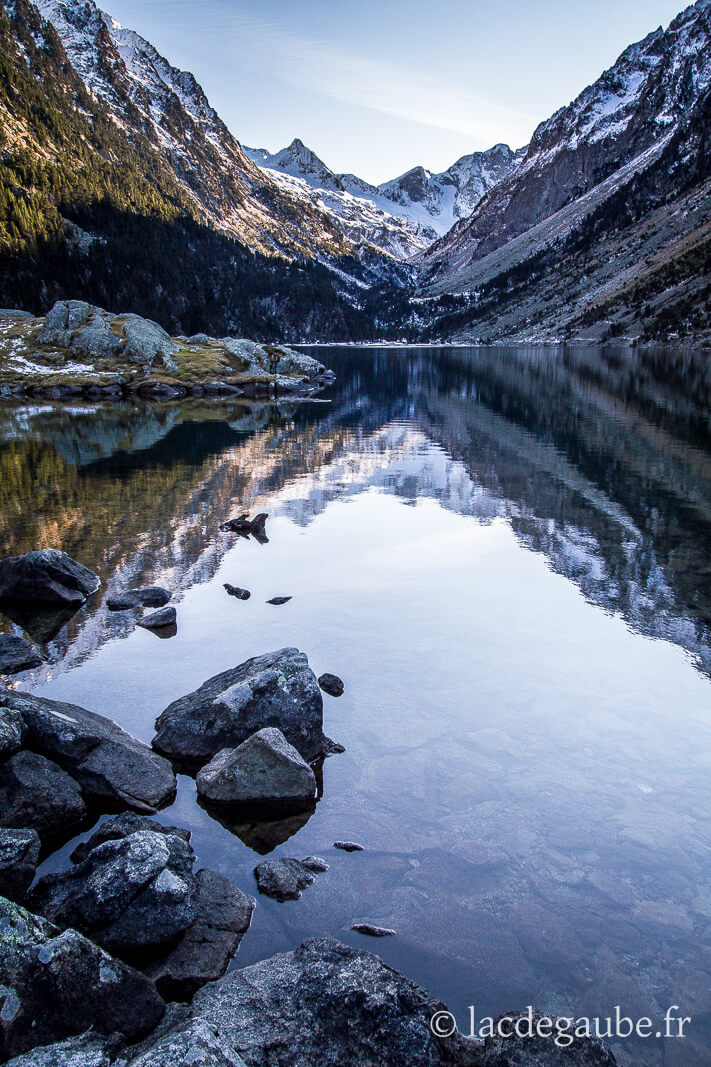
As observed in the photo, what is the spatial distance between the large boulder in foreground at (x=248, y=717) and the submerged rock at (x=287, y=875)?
241cm

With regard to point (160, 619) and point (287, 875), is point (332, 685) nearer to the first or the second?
point (287, 875)

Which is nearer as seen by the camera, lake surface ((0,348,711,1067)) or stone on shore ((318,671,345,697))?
lake surface ((0,348,711,1067))

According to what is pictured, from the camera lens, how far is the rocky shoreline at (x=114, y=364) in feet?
250

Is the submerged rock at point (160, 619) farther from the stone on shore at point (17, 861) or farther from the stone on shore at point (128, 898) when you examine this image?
the stone on shore at point (128, 898)

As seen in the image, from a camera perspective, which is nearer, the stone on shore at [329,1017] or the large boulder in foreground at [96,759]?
the stone on shore at [329,1017]

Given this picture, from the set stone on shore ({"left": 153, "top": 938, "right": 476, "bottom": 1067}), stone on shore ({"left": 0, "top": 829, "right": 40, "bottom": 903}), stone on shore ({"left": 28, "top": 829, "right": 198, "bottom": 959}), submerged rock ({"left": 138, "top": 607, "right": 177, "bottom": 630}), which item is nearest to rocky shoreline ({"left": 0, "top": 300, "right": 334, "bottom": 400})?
submerged rock ({"left": 138, "top": 607, "right": 177, "bottom": 630})

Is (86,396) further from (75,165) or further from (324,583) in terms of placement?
(75,165)

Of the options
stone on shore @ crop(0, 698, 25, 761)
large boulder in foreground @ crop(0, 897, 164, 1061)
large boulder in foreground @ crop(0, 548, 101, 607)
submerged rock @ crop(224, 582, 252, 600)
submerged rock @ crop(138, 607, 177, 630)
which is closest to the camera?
large boulder in foreground @ crop(0, 897, 164, 1061)

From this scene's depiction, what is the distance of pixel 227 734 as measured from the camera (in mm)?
10930

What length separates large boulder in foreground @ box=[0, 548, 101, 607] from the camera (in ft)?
56.2

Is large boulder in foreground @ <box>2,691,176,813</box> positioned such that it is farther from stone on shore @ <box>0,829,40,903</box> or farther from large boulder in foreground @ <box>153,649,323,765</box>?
stone on shore @ <box>0,829,40,903</box>

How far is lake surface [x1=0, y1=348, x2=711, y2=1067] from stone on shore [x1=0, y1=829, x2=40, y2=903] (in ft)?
4.02

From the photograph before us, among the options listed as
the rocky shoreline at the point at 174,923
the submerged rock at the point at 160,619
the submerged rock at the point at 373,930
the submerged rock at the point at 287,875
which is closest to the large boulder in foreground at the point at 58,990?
the rocky shoreline at the point at 174,923

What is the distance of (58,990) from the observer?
214 inches
